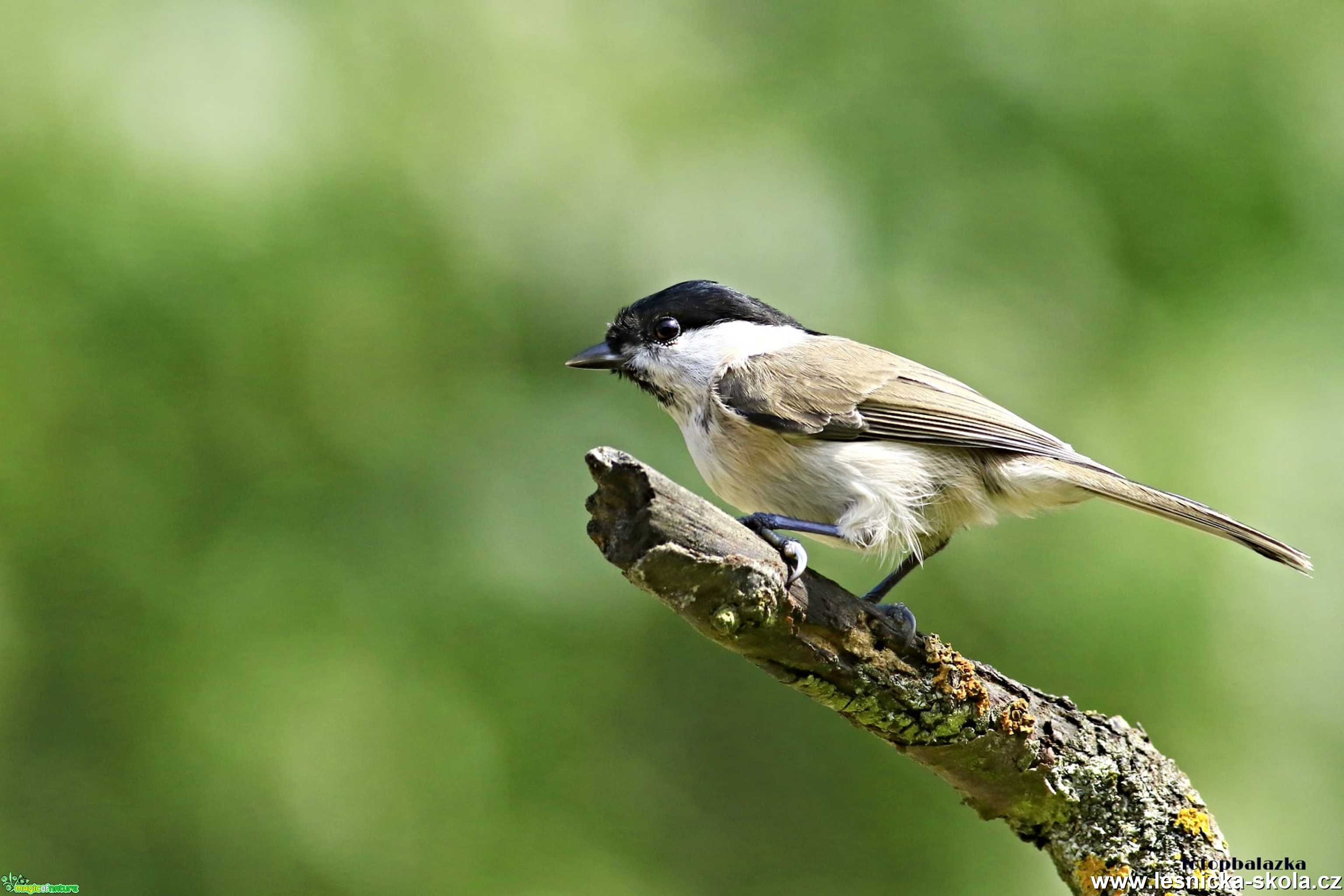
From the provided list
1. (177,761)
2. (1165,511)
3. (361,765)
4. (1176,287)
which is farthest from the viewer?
(1176,287)

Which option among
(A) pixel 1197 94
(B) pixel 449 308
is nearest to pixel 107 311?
(B) pixel 449 308

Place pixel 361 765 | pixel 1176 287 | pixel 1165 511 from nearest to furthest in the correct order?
1. pixel 1165 511
2. pixel 361 765
3. pixel 1176 287

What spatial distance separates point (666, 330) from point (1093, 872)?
209cm

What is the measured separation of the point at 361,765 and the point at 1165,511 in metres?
2.76

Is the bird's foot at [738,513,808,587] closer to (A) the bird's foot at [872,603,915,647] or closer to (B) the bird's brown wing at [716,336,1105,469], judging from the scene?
(A) the bird's foot at [872,603,915,647]

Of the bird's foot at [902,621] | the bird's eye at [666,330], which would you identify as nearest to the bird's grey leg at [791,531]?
the bird's foot at [902,621]

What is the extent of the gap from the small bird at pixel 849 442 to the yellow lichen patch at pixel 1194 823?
74 cm

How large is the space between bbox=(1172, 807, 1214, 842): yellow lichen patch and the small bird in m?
0.74

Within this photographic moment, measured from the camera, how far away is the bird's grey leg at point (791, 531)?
2.29m

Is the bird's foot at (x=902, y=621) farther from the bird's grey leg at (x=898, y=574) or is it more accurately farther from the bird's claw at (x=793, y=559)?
the bird's grey leg at (x=898, y=574)

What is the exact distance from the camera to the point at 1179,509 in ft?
9.89

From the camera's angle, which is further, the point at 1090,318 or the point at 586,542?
the point at 1090,318

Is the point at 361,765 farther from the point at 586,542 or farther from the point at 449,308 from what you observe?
the point at 449,308

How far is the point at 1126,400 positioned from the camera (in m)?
3.87
